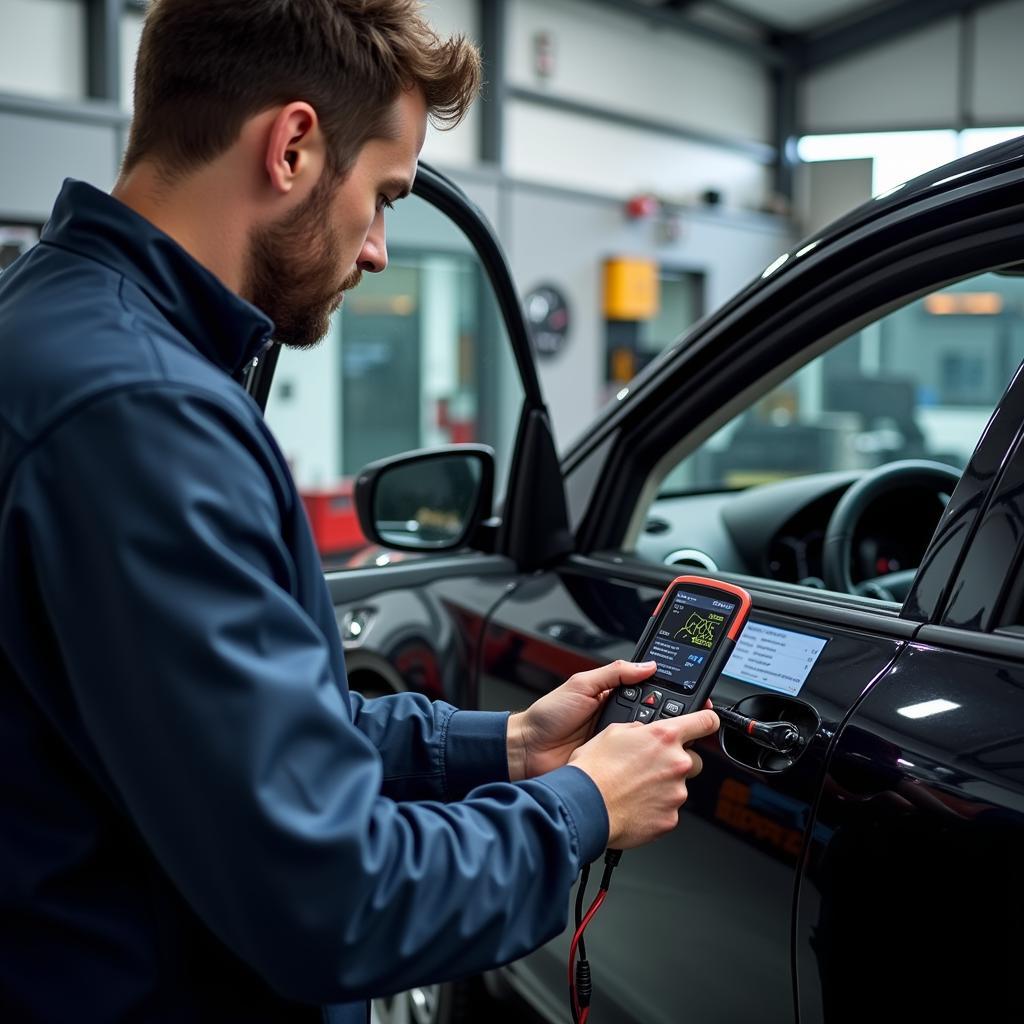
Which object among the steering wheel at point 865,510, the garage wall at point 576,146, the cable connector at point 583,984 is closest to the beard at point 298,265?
the cable connector at point 583,984

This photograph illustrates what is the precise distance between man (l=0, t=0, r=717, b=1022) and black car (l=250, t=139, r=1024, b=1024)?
0.64 ft

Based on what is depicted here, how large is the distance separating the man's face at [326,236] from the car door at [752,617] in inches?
23.6

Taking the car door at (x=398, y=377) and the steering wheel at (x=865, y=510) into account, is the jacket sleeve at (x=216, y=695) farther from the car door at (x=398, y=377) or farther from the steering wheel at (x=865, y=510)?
the car door at (x=398, y=377)

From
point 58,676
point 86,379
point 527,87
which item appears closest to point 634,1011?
point 58,676

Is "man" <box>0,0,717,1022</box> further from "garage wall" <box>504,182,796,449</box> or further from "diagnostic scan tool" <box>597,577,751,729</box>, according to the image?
"garage wall" <box>504,182,796,449</box>

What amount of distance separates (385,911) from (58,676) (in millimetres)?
285

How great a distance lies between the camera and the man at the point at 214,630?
733mm

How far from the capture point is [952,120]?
10422 millimetres

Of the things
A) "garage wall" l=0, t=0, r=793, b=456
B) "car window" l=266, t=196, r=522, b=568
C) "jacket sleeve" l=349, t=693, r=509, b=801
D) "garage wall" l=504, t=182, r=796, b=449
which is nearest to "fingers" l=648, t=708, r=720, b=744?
"jacket sleeve" l=349, t=693, r=509, b=801

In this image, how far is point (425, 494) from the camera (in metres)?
2.04

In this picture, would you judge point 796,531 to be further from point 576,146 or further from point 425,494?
point 576,146

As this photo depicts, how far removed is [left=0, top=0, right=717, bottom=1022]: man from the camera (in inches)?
28.9

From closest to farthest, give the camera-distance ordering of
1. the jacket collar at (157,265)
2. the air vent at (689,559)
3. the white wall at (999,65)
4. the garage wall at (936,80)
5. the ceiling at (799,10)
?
the jacket collar at (157,265) < the air vent at (689,559) < the white wall at (999,65) < the garage wall at (936,80) < the ceiling at (799,10)

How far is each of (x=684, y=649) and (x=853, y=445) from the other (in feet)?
21.5
